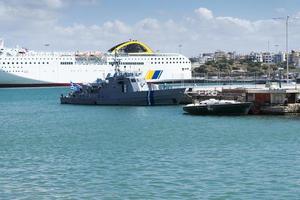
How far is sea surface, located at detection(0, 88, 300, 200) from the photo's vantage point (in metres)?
19.7

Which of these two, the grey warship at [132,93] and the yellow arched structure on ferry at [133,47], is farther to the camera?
the yellow arched structure on ferry at [133,47]

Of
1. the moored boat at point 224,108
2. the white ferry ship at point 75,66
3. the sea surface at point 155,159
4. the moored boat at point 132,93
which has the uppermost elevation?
the white ferry ship at point 75,66

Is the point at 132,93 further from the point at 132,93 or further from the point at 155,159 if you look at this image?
the point at 155,159

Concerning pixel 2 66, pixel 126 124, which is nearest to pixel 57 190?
pixel 126 124

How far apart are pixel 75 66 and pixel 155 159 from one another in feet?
343

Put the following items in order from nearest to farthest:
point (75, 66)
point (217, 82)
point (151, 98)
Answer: point (151, 98) < point (217, 82) < point (75, 66)

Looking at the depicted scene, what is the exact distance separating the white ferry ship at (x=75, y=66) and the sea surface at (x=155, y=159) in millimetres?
78789

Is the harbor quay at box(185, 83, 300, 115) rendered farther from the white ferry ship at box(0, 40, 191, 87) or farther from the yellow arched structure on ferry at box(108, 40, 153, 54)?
the yellow arched structure on ferry at box(108, 40, 153, 54)

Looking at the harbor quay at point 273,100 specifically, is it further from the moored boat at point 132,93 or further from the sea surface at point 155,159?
the moored boat at point 132,93

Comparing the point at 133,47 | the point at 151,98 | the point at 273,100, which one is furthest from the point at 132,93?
the point at 133,47

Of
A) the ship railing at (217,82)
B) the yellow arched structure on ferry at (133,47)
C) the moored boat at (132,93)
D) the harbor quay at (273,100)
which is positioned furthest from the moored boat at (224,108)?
the yellow arched structure on ferry at (133,47)

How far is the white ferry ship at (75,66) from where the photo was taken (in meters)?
123

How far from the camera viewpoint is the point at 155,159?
84.1 ft

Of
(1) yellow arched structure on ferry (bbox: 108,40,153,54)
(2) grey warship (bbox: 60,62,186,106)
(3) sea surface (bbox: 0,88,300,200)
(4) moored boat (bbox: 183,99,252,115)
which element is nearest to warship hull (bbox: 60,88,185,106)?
(2) grey warship (bbox: 60,62,186,106)
